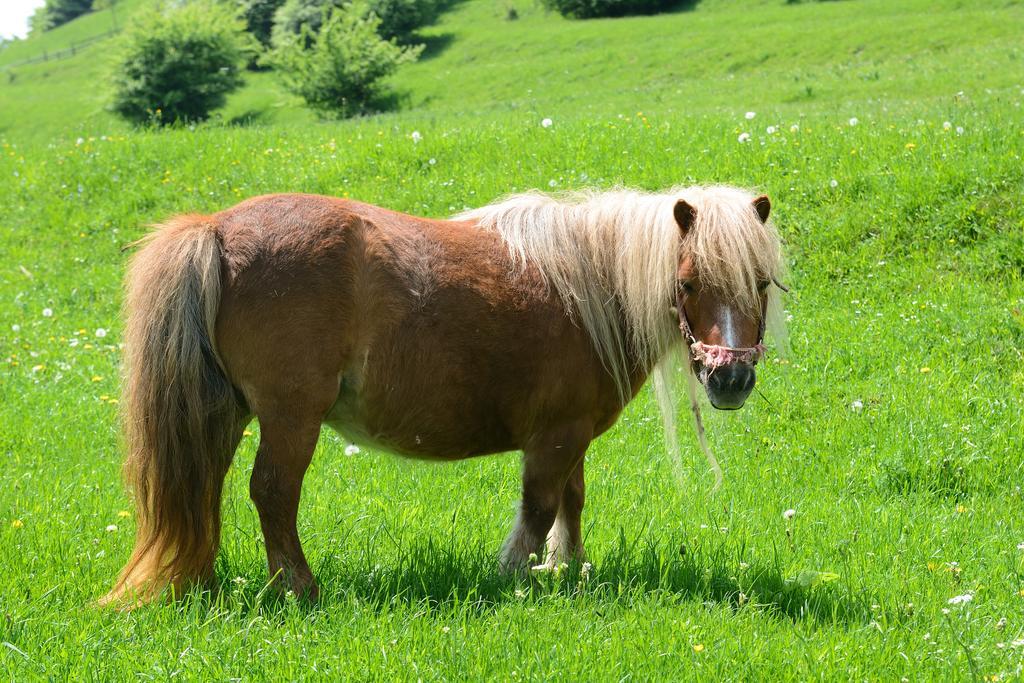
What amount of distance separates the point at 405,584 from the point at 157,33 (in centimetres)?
3261

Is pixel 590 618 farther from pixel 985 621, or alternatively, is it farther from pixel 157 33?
pixel 157 33

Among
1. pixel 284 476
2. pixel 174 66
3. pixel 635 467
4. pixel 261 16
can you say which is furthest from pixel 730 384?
pixel 261 16

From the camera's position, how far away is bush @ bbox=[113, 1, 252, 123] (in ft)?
110

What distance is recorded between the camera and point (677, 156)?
11.2m

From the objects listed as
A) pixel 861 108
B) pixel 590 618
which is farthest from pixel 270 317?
pixel 861 108

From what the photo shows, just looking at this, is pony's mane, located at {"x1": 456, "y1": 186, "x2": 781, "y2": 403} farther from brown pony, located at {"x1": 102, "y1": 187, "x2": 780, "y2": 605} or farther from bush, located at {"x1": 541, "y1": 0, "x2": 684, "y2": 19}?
bush, located at {"x1": 541, "y1": 0, "x2": 684, "y2": 19}

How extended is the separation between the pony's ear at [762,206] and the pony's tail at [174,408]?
228 centimetres

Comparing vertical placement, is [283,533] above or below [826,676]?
above

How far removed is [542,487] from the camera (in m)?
4.53

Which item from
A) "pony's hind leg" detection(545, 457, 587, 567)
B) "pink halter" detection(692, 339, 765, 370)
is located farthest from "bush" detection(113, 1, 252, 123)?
"pink halter" detection(692, 339, 765, 370)

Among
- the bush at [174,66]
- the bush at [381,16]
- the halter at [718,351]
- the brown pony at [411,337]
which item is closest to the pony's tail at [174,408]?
the brown pony at [411,337]

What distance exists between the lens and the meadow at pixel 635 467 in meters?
3.83

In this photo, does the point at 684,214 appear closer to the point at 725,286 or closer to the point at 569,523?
the point at 725,286

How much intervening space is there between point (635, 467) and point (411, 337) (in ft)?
8.98
